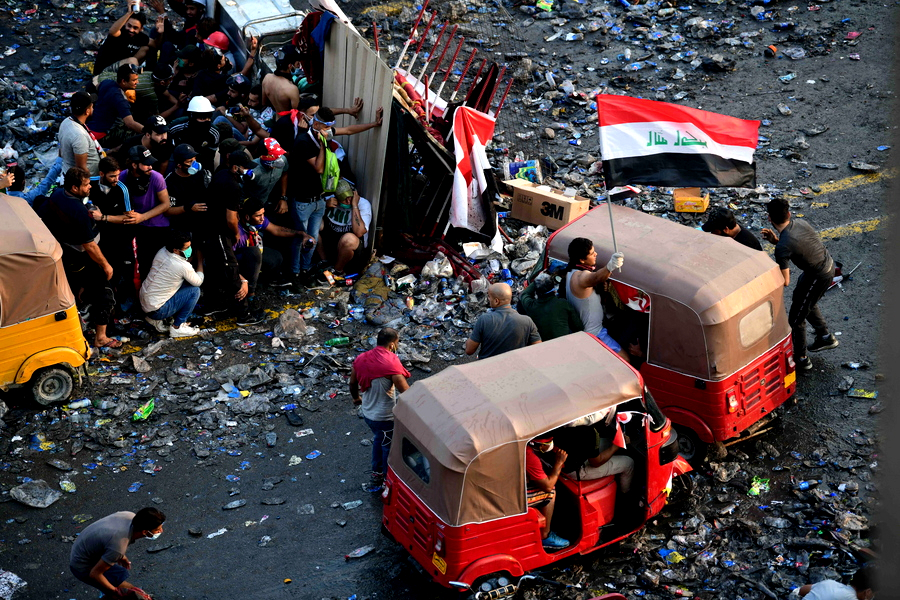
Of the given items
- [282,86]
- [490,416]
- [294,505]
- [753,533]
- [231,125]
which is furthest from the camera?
[282,86]

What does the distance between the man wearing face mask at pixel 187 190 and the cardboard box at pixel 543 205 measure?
3.77 meters

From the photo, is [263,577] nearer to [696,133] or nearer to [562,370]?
[562,370]

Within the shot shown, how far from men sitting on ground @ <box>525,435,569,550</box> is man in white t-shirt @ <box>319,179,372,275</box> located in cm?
468

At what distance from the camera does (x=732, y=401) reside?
6.84 metres

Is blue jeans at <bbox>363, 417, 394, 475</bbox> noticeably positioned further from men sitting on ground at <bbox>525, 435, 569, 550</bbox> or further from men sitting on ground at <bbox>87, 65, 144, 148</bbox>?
men sitting on ground at <bbox>87, 65, 144, 148</bbox>

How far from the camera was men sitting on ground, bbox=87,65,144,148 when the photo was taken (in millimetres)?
9914

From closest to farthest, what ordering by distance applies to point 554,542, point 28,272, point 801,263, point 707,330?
1. point 554,542
2. point 707,330
3. point 28,272
4. point 801,263

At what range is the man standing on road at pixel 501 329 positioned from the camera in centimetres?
696

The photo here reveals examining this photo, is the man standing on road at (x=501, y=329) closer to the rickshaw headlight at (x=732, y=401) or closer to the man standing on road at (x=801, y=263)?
the rickshaw headlight at (x=732, y=401)

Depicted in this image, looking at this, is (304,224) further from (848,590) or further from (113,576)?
(848,590)

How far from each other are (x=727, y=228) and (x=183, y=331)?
5.56 m

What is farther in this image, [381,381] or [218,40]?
[218,40]

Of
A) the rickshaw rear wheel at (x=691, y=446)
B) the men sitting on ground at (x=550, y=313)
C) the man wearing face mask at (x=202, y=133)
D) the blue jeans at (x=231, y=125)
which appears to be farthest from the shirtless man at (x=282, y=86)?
the rickshaw rear wheel at (x=691, y=446)

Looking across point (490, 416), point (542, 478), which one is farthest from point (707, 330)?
point (490, 416)
